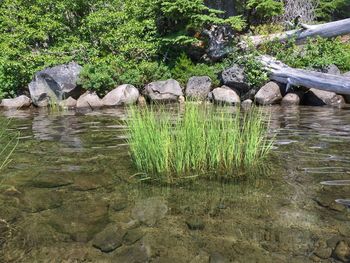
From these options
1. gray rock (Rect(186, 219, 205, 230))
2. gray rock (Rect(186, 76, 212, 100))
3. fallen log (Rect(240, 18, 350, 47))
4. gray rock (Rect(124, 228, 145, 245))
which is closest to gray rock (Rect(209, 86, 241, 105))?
gray rock (Rect(186, 76, 212, 100))

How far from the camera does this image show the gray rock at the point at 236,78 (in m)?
13.0

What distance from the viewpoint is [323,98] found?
38.6ft

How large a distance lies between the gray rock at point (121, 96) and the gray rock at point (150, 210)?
9059mm

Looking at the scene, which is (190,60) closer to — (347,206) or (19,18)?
(19,18)

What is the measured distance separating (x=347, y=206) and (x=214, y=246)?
143cm

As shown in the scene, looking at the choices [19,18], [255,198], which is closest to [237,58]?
[19,18]

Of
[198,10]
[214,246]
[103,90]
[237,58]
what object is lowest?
[214,246]

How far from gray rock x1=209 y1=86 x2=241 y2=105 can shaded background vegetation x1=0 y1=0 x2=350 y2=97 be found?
1158mm

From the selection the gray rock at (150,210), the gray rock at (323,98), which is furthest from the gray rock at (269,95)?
the gray rock at (150,210)

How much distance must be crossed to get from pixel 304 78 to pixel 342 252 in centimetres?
1002

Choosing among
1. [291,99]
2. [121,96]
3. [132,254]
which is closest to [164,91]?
[121,96]

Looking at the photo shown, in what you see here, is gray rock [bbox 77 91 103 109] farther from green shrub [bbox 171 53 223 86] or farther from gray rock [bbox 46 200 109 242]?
gray rock [bbox 46 200 109 242]

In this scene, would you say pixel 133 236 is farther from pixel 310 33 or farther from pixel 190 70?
pixel 310 33

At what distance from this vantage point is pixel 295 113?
33.3ft
